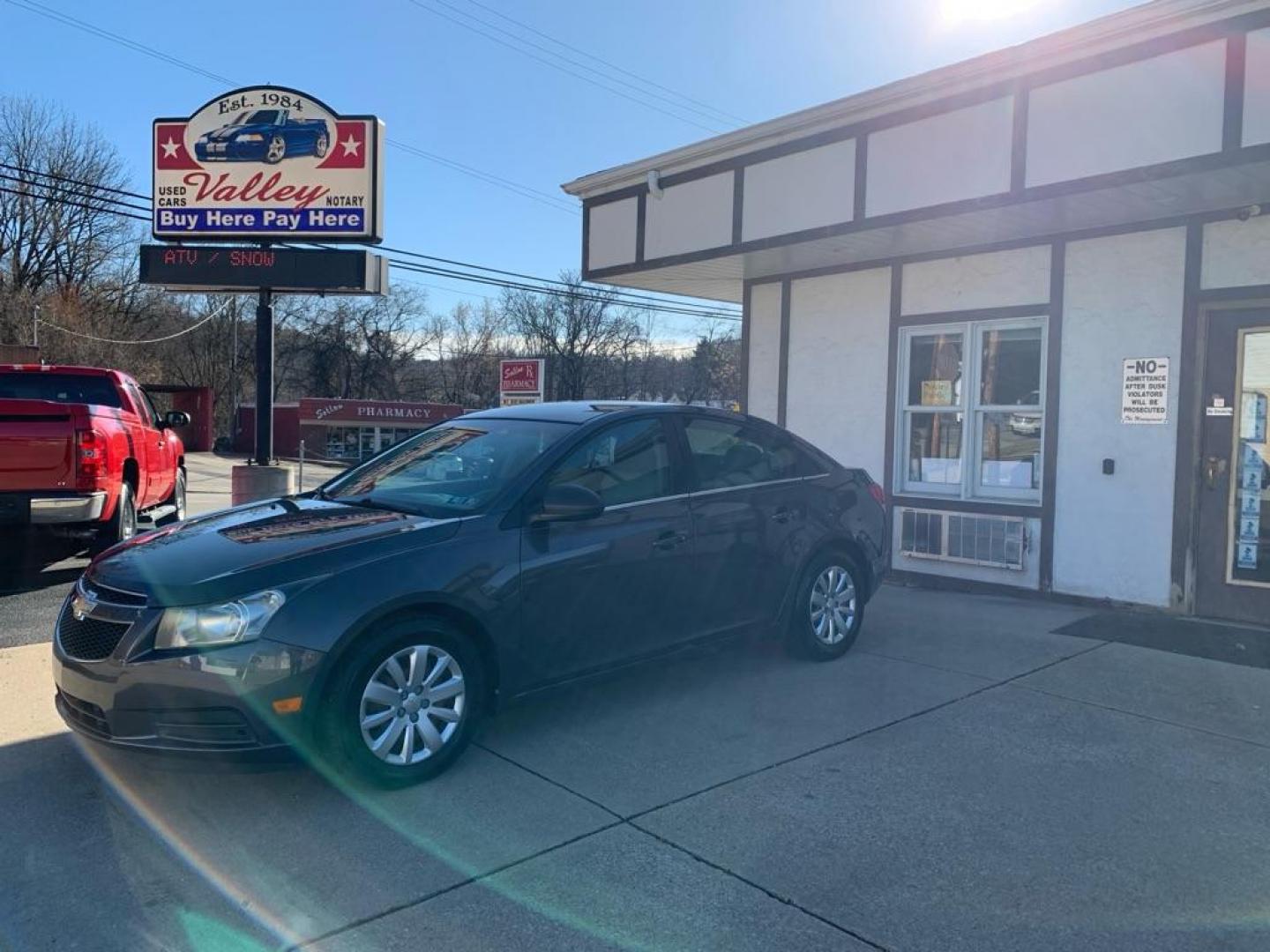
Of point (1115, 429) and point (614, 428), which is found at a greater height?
point (1115, 429)

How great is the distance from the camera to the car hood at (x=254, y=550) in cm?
378

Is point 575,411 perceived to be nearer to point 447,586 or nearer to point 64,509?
point 447,586

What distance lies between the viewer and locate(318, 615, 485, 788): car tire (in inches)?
152

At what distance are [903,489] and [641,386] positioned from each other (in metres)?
61.1

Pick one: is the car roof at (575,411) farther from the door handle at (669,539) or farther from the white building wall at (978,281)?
the white building wall at (978,281)

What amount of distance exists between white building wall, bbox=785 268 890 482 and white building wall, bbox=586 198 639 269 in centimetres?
187

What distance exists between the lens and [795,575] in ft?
19.2

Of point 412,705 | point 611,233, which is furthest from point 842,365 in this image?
point 412,705

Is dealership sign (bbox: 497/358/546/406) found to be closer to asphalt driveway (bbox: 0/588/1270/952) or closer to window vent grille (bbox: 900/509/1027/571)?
window vent grille (bbox: 900/509/1027/571)

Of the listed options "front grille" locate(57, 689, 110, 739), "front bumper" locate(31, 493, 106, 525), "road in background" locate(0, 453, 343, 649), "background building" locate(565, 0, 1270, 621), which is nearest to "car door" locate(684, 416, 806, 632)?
"front grille" locate(57, 689, 110, 739)

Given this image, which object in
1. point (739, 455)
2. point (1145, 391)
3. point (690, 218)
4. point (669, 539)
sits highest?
point (690, 218)

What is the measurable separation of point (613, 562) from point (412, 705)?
1.25m

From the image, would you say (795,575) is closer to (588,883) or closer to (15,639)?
(588,883)

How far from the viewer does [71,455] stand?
8.30 meters
